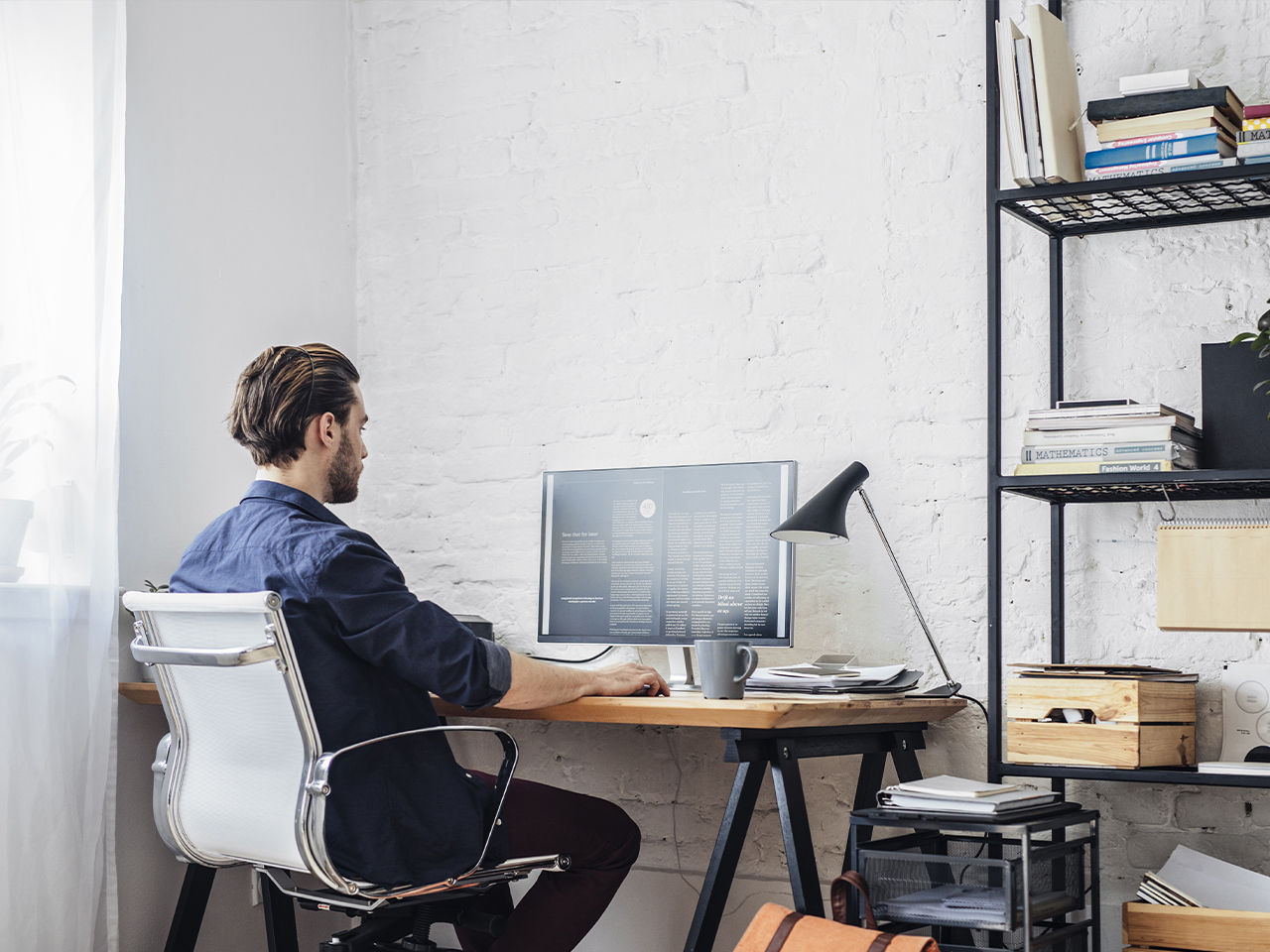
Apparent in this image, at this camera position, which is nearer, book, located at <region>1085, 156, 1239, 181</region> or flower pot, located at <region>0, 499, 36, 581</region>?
book, located at <region>1085, 156, 1239, 181</region>

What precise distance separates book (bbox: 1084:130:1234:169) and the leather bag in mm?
1181

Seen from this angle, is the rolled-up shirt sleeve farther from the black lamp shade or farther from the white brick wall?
the white brick wall

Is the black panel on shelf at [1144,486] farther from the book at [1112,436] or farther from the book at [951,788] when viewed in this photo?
the book at [951,788]

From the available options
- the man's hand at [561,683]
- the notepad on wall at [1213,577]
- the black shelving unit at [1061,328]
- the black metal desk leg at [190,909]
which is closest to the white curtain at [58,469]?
the black metal desk leg at [190,909]

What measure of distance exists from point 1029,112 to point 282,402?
4.22ft

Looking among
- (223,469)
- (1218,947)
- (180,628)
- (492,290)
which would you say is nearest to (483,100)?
(492,290)

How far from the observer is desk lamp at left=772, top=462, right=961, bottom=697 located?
2.24m

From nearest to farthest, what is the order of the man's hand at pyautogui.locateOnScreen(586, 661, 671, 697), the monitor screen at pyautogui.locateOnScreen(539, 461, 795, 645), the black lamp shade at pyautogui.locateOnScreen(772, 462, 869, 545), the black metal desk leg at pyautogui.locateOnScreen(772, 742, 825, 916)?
the black metal desk leg at pyautogui.locateOnScreen(772, 742, 825, 916) < the man's hand at pyautogui.locateOnScreen(586, 661, 671, 697) < the black lamp shade at pyautogui.locateOnScreen(772, 462, 869, 545) < the monitor screen at pyautogui.locateOnScreen(539, 461, 795, 645)

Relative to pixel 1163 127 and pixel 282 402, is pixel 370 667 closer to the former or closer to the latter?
pixel 282 402

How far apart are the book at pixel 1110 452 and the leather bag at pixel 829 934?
0.73 metres

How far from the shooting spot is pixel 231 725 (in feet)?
6.05

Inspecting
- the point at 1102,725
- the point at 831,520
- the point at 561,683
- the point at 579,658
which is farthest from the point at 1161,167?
the point at 579,658

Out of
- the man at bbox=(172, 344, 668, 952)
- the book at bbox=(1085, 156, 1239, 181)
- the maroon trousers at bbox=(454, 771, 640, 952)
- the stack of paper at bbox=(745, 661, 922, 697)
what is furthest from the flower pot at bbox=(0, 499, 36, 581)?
the book at bbox=(1085, 156, 1239, 181)

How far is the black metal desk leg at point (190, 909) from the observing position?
7.48ft
